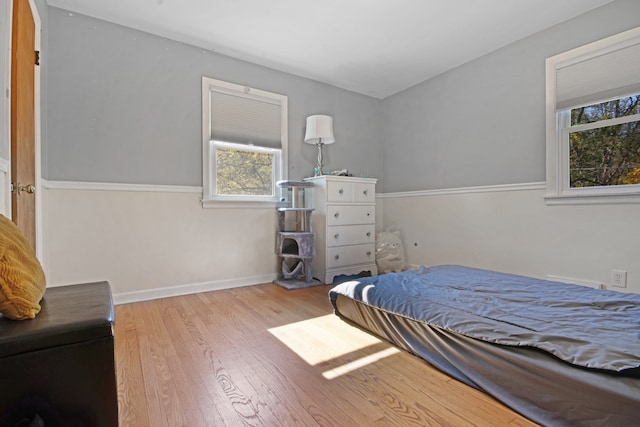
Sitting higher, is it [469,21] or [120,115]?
[469,21]

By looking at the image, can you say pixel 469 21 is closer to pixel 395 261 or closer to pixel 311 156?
pixel 311 156

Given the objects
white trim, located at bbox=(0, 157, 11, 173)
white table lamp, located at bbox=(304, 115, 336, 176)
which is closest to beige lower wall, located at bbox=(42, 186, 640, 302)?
white table lamp, located at bbox=(304, 115, 336, 176)

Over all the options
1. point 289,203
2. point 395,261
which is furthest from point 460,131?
point 289,203

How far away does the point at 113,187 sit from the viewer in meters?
2.39

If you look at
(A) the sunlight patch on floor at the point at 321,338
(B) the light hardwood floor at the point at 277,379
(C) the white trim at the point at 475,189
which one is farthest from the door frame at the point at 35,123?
(C) the white trim at the point at 475,189

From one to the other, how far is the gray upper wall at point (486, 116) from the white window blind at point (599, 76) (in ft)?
0.44

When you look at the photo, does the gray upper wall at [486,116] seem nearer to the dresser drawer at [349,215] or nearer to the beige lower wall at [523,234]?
the beige lower wall at [523,234]

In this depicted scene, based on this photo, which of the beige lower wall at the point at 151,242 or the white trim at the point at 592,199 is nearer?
the white trim at the point at 592,199

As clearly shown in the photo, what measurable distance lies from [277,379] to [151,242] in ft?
5.90

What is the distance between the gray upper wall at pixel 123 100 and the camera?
2.21 meters

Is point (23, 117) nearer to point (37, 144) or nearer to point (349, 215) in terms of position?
point (37, 144)

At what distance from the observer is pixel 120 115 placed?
7.93 feet

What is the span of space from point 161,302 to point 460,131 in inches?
128

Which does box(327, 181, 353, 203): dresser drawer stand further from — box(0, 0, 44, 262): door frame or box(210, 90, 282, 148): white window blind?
box(0, 0, 44, 262): door frame
